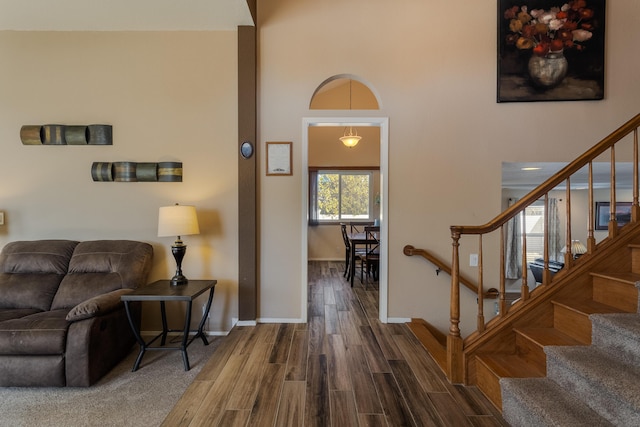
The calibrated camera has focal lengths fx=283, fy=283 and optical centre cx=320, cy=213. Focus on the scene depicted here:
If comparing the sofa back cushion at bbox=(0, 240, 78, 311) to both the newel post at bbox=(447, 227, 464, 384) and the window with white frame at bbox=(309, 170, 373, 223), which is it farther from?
the window with white frame at bbox=(309, 170, 373, 223)

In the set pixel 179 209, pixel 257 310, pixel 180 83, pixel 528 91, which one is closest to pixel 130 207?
pixel 179 209

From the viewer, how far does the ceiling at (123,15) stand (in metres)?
2.60

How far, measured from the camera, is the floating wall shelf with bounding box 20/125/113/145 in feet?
9.61

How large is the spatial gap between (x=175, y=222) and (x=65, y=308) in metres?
1.19

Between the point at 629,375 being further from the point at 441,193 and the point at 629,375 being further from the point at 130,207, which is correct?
the point at 130,207

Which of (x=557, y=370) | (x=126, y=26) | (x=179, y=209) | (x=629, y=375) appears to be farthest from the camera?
(x=126, y=26)

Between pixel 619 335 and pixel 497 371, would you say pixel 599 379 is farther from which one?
pixel 497 371

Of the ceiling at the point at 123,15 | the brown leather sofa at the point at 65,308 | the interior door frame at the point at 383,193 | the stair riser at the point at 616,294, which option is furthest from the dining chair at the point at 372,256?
the ceiling at the point at 123,15

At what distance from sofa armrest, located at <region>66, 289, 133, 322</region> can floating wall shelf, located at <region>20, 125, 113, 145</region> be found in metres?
1.71

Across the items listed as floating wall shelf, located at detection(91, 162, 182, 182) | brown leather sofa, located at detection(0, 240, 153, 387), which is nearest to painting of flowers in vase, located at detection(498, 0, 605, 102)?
floating wall shelf, located at detection(91, 162, 182, 182)

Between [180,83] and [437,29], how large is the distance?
277cm

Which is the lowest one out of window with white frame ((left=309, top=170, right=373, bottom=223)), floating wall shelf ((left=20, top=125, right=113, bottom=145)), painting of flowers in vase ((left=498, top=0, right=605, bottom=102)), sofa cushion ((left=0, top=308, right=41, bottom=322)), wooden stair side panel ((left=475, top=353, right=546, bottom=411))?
wooden stair side panel ((left=475, top=353, right=546, bottom=411))

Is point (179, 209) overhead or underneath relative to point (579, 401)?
overhead

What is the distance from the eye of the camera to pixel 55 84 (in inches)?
117
